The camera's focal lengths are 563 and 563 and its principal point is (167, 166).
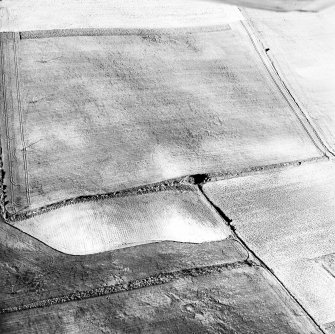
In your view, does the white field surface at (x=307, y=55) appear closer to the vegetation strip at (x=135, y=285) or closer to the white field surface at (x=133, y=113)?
the white field surface at (x=133, y=113)

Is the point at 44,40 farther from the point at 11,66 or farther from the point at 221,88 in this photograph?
the point at 221,88

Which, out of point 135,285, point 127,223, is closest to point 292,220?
point 127,223

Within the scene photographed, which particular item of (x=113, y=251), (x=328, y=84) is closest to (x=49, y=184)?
(x=113, y=251)

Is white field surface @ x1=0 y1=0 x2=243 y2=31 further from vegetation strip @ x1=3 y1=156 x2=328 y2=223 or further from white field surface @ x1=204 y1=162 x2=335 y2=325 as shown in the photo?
white field surface @ x1=204 y1=162 x2=335 y2=325

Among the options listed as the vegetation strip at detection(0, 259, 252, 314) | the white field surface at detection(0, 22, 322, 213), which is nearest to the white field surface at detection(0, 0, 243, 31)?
the white field surface at detection(0, 22, 322, 213)

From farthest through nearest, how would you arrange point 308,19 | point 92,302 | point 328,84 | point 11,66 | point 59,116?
point 308,19
point 328,84
point 11,66
point 59,116
point 92,302

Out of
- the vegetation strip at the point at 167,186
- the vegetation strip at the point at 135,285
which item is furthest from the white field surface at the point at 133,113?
the vegetation strip at the point at 135,285

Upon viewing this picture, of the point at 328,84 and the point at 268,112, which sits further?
the point at 328,84
